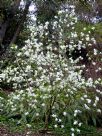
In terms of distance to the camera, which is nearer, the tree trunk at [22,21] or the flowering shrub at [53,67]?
the flowering shrub at [53,67]

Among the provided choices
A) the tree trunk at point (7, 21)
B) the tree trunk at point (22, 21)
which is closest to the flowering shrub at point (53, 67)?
the tree trunk at point (22, 21)

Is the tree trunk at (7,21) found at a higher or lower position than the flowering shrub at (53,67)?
higher

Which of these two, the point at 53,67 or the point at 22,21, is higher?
the point at 22,21

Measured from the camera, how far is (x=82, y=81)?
7.34 meters

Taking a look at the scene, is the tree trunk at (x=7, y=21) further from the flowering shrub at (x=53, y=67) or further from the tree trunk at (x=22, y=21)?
the flowering shrub at (x=53, y=67)

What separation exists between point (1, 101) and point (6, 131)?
70.7 inches

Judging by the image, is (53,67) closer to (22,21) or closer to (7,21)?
(22,21)

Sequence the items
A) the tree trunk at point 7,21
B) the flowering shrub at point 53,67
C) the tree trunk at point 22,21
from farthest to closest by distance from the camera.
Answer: the tree trunk at point 7,21
the tree trunk at point 22,21
the flowering shrub at point 53,67

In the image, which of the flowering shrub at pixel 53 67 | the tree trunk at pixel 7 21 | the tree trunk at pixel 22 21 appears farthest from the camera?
the tree trunk at pixel 7 21

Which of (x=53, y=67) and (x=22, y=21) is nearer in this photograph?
(x=53, y=67)

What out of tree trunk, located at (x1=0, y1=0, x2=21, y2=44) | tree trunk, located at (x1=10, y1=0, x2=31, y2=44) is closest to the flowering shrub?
tree trunk, located at (x1=10, y1=0, x2=31, y2=44)

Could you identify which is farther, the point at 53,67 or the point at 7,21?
the point at 7,21

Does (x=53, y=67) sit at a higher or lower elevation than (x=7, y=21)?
lower

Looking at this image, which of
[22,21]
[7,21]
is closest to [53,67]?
[22,21]
